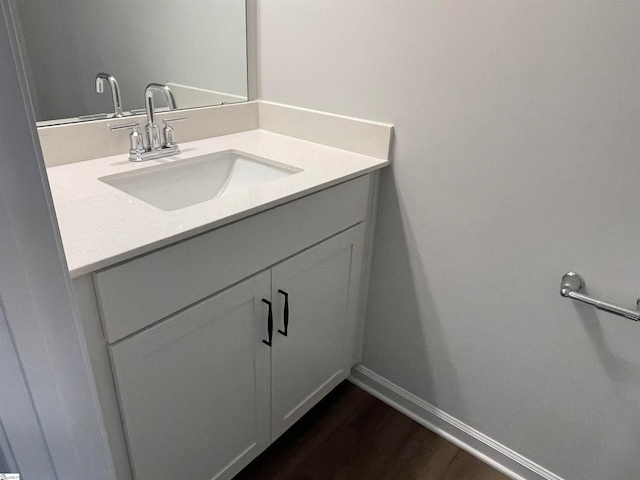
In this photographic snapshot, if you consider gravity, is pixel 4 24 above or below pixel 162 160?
above

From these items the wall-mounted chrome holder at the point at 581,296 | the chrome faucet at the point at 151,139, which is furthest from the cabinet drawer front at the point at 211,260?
the wall-mounted chrome holder at the point at 581,296

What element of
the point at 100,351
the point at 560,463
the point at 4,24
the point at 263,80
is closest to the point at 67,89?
the point at 263,80

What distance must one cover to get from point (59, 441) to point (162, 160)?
3.32ft

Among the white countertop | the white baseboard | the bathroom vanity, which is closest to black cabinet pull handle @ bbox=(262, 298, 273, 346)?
the bathroom vanity

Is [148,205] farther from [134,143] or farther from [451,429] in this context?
[451,429]

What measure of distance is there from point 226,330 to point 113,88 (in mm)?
782

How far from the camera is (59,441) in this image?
18.2 inches

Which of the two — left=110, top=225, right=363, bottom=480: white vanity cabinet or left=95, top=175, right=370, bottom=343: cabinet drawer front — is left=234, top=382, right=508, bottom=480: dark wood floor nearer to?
left=110, top=225, right=363, bottom=480: white vanity cabinet

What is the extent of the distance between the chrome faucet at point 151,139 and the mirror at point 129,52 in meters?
0.07

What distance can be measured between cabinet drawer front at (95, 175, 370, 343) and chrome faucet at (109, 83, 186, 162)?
1.56ft

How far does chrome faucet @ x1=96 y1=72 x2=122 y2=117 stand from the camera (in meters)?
1.32

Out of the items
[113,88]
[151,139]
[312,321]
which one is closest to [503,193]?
[312,321]

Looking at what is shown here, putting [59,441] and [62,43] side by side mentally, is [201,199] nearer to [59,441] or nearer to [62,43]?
[62,43]

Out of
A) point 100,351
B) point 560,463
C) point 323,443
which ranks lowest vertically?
point 323,443
